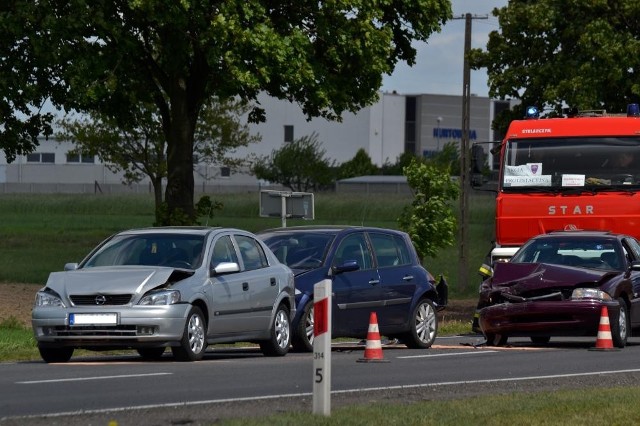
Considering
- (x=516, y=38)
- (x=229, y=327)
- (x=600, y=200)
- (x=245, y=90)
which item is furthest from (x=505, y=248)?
(x=516, y=38)

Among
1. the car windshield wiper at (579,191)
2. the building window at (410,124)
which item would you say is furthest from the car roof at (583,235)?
the building window at (410,124)

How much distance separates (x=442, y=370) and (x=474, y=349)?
13.5 feet

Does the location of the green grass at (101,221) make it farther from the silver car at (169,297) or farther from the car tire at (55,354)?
the car tire at (55,354)

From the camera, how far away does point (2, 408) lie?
11.7 metres

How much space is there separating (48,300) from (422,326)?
5981 millimetres

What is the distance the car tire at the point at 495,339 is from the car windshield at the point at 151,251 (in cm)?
509

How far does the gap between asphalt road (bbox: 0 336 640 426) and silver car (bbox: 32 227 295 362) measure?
0.94 feet

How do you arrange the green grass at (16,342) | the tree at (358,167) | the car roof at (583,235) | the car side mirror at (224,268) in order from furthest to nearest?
the tree at (358,167), the car roof at (583,235), the green grass at (16,342), the car side mirror at (224,268)

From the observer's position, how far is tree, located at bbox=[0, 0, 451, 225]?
33656 mm

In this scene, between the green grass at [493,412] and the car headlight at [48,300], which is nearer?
the green grass at [493,412]

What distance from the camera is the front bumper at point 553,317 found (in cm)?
1967

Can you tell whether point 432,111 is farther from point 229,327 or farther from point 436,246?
point 229,327

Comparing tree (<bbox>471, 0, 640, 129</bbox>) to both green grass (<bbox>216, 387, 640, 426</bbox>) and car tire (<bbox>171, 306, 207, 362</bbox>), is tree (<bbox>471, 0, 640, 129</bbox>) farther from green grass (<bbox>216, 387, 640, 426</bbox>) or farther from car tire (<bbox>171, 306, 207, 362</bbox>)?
green grass (<bbox>216, 387, 640, 426</bbox>)

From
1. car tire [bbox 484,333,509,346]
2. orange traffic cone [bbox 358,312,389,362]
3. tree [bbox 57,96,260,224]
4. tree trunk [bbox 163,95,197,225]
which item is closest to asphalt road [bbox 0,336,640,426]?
orange traffic cone [bbox 358,312,389,362]
